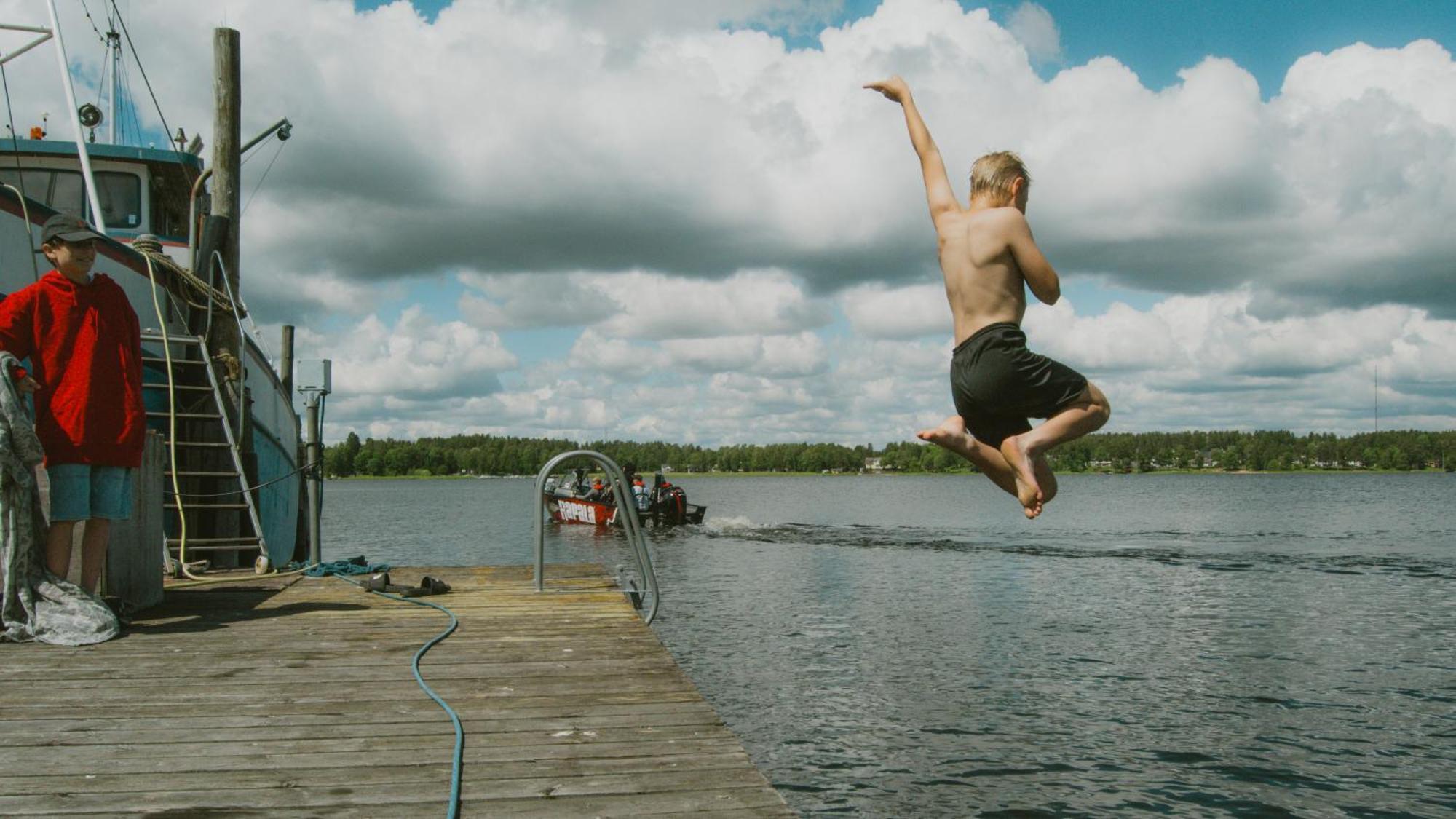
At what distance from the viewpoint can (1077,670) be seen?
53.0 ft

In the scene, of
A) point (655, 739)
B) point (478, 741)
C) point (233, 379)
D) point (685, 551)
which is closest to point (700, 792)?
point (655, 739)

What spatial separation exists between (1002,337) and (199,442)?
11.0 metres

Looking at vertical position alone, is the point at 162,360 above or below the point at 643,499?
above

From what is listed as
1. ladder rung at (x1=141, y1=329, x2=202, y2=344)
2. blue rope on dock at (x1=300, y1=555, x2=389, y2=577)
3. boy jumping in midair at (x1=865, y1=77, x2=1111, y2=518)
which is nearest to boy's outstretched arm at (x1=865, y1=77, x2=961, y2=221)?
boy jumping in midair at (x1=865, y1=77, x2=1111, y2=518)

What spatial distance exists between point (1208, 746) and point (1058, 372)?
9.84m

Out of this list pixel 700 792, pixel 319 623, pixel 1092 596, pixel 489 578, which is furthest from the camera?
pixel 1092 596

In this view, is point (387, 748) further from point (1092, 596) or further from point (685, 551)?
point (685, 551)

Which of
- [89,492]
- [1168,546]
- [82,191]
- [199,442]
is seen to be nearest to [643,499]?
[1168,546]

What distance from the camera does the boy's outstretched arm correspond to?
4.20 m

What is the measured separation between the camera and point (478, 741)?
161 inches

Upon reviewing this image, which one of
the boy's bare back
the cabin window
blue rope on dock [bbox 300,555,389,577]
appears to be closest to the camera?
the boy's bare back

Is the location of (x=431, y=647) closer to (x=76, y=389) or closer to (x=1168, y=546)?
(x=76, y=389)

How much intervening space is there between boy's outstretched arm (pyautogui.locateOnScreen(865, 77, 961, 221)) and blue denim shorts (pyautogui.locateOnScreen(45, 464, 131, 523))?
5.16 metres

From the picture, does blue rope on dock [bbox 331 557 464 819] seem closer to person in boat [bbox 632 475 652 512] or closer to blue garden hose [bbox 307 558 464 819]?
blue garden hose [bbox 307 558 464 819]
